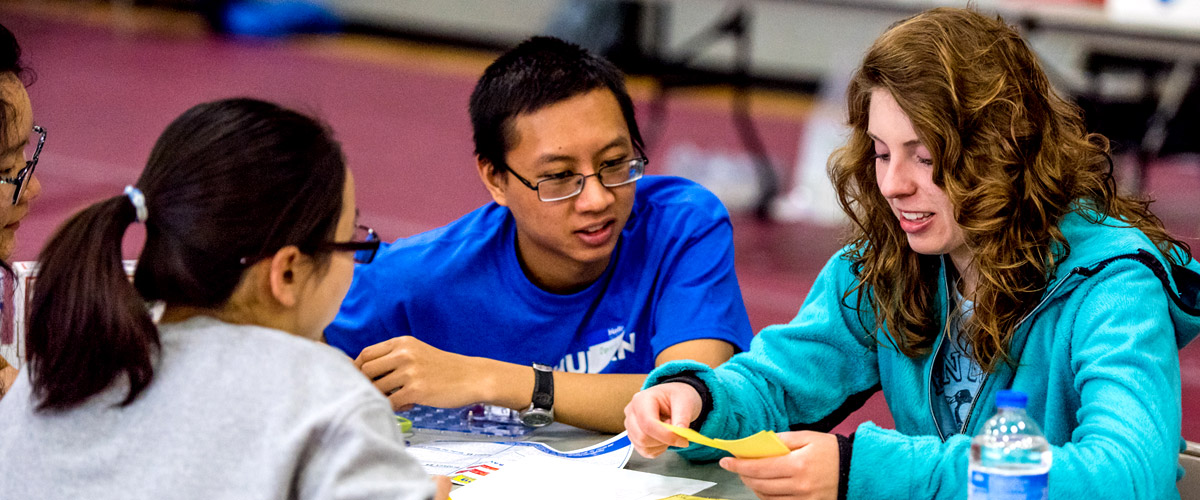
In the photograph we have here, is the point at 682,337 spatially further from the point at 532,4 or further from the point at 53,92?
the point at 532,4

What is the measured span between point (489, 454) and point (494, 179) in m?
0.69

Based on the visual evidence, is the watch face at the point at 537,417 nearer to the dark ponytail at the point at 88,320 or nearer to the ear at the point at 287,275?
the ear at the point at 287,275

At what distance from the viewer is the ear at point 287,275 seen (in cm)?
127

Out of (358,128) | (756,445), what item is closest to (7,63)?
(756,445)

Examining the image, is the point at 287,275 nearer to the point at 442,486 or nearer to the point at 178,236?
the point at 178,236

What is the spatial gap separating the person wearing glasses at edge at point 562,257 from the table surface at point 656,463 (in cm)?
19

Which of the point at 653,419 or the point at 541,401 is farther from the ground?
the point at 653,419

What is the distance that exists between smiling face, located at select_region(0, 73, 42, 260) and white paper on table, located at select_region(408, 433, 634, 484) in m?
0.74

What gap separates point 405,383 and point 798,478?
0.70m

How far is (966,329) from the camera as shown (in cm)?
171

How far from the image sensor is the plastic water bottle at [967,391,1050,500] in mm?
1260

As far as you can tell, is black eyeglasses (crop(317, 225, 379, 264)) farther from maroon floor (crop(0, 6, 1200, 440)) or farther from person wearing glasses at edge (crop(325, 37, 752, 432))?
maroon floor (crop(0, 6, 1200, 440))

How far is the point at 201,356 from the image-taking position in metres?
1.21

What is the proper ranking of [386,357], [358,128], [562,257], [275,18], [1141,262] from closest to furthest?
[1141,262] → [386,357] → [562,257] → [358,128] → [275,18]
